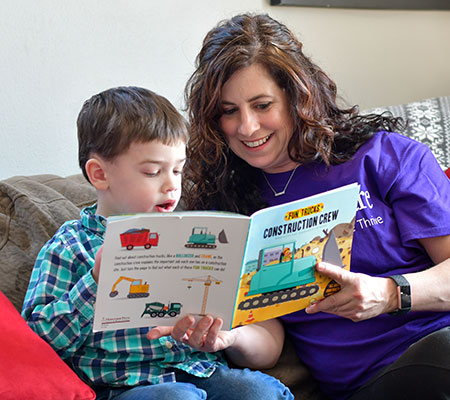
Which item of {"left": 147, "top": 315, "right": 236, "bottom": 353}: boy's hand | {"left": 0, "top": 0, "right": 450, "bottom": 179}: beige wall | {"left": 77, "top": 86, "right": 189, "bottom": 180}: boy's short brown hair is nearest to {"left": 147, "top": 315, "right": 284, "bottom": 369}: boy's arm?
{"left": 147, "top": 315, "right": 236, "bottom": 353}: boy's hand

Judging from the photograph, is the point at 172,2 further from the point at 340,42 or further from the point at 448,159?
the point at 448,159

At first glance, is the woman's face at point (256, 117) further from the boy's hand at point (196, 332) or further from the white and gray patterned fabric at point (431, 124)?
the white and gray patterned fabric at point (431, 124)

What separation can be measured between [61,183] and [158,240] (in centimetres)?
75

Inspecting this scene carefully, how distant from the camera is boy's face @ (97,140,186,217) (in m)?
1.29

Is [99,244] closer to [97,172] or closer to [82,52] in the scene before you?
[97,172]

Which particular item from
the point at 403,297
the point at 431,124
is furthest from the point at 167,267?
the point at 431,124

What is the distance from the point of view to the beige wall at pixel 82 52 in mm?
1782

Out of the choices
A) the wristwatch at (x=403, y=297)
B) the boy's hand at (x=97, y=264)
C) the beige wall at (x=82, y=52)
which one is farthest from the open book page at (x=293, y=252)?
the beige wall at (x=82, y=52)

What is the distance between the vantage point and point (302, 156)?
1.49m

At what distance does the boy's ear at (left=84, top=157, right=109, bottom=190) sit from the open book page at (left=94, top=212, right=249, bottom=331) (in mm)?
311

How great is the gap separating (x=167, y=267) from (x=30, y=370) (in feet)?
0.99

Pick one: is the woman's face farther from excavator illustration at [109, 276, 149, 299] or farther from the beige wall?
the beige wall

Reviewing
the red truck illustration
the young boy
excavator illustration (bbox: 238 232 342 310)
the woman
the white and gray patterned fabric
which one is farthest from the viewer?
the white and gray patterned fabric

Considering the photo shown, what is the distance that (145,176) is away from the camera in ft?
4.22
